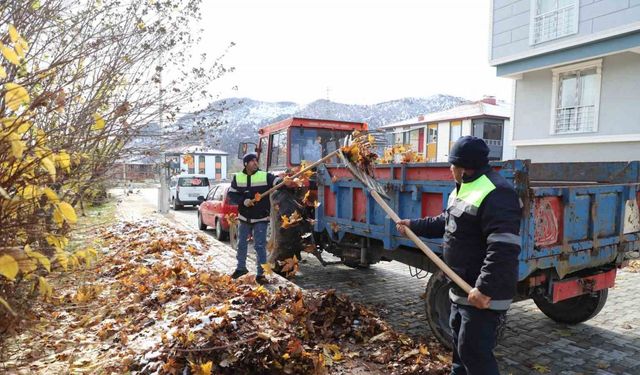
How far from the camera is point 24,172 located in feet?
8.37

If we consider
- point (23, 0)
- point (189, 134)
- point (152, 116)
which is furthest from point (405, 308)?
point (23, 0)

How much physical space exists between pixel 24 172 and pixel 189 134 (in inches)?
116

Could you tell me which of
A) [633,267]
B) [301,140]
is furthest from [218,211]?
[633,267]

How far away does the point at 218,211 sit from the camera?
36.4 ft

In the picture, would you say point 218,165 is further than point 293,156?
Yes

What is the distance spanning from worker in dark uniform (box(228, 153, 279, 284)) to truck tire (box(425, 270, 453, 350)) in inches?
108

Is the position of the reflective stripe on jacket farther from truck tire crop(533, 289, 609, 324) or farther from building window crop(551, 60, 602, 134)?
building window crop(551, 60, 602, 134)

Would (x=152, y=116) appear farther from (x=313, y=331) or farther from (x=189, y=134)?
(x=313, y=331)

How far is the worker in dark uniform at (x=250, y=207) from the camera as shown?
6309 mm

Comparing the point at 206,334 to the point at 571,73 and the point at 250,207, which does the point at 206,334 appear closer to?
the point at 250,207

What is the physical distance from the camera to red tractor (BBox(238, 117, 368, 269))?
6.72 meters

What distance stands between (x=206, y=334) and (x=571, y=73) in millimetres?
13642

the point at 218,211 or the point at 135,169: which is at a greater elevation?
the point at 135,169

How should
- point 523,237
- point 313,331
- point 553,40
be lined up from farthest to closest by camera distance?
point 553,40, point 313,331, point 523,237
